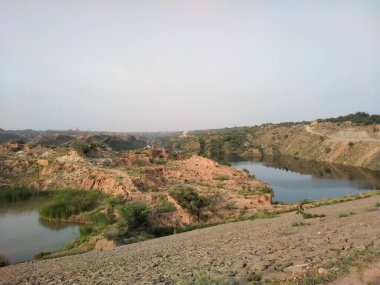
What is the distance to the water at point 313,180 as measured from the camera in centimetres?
4367

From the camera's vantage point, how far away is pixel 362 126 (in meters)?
91.1

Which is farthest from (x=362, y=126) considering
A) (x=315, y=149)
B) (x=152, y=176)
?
(x=152, y=176)

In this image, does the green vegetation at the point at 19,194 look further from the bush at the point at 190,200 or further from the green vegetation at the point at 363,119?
the green vegetation at the point at 363,119

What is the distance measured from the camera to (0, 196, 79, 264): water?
23.6 meters

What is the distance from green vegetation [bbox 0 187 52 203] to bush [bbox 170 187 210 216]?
18176 millimetres

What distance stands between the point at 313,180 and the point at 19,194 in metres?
38.2

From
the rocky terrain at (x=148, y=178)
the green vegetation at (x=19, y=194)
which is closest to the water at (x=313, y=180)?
the rocky terrain at (x=148, y=178)

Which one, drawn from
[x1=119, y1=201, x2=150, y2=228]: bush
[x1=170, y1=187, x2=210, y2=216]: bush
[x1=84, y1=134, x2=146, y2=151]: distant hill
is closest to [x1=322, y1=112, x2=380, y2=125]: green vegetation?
[x1=84, y1=134, x2=146, y2=151]: distant hill

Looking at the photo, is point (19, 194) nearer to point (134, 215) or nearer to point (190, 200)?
point (190, 200)

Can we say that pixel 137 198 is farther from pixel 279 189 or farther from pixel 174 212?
pixel 279 189

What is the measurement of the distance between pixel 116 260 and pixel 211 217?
52.6ft

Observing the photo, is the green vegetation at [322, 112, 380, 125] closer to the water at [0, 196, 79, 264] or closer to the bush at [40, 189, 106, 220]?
the bush at [40, 189, 106, 220]

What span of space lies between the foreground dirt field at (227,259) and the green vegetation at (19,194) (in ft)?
94.2

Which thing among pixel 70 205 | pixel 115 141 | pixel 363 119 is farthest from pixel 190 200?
pixel 363 119
